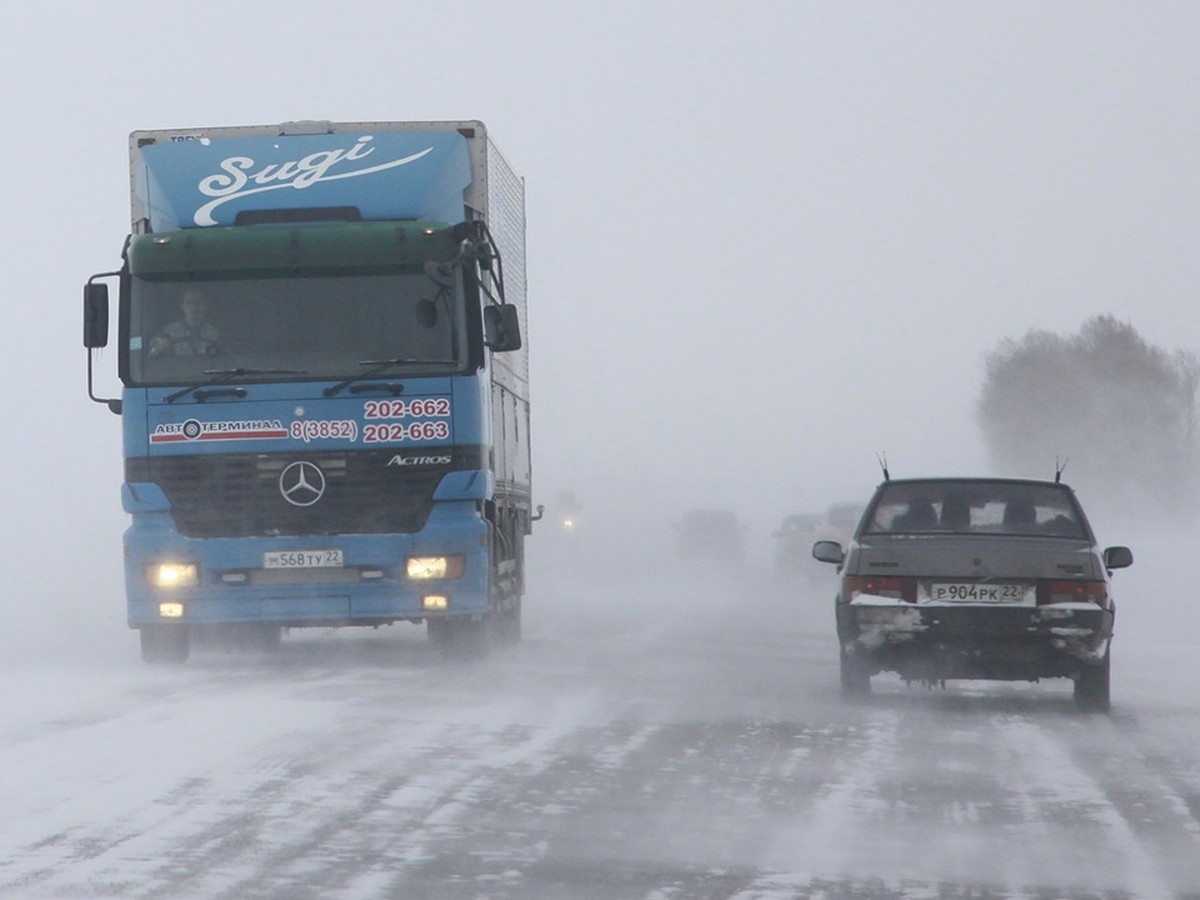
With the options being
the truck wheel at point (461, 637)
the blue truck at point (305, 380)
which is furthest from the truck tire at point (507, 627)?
the blue truck at point (305, 380)

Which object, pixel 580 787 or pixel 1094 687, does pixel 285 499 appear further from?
pixel 580 787

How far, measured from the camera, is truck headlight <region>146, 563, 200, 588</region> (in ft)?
53.0

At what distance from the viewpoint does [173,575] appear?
16.2 metres

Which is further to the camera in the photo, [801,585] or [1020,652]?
[801,585]

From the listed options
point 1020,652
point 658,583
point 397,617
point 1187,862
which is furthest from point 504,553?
point 658,583

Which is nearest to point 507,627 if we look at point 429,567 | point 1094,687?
point 429,567

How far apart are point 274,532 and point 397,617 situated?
1.15m

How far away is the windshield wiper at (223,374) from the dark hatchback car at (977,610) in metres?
4.78

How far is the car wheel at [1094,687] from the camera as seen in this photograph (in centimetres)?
1341

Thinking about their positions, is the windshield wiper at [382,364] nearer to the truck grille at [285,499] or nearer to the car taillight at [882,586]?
the truck grille at [285,499]

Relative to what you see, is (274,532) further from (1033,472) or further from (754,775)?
(1033,472)

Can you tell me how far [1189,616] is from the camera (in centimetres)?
2956

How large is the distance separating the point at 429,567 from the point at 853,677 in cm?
393

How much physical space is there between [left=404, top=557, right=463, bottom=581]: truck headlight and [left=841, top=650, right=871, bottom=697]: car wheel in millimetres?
3700
